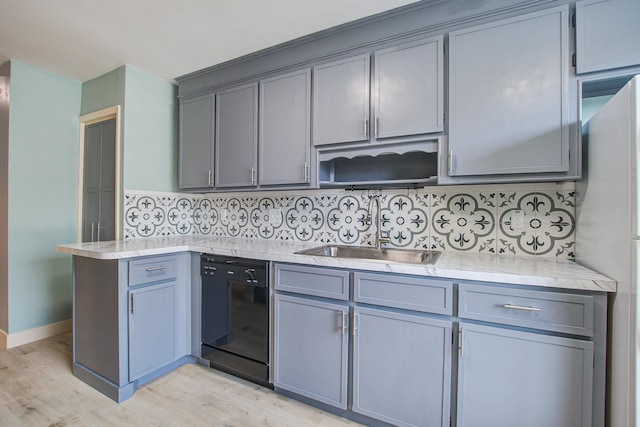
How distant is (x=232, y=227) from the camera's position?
111 inches

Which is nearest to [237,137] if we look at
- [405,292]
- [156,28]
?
[156,28]

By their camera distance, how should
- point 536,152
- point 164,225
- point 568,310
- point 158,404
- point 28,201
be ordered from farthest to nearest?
point 164,225, point 28,201, point 158,404, point 536,152, point 568,310

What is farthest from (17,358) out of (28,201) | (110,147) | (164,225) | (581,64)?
(581,64)

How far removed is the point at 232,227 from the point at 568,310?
247 cm

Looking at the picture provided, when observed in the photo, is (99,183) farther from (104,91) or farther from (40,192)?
(104,91)

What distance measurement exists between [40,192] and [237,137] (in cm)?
190

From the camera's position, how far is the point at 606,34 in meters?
1.35

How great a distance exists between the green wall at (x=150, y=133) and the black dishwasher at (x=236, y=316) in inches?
39.5

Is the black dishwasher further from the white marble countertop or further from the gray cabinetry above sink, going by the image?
the gray cabinetry above sink

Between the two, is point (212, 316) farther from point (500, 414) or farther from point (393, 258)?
point (500, 414)

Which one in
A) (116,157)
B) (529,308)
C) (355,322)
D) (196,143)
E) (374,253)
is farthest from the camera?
(196,143)

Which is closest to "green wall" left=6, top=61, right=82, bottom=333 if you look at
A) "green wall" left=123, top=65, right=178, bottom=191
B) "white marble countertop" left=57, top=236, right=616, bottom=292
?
"green wall" left=123, top=65, right=178, bottom=191

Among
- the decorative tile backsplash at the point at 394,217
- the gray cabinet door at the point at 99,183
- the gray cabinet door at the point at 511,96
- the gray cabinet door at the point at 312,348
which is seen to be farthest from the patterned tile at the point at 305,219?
the gray cabinet door at the point at 99,183

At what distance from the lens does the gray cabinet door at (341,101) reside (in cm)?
188
